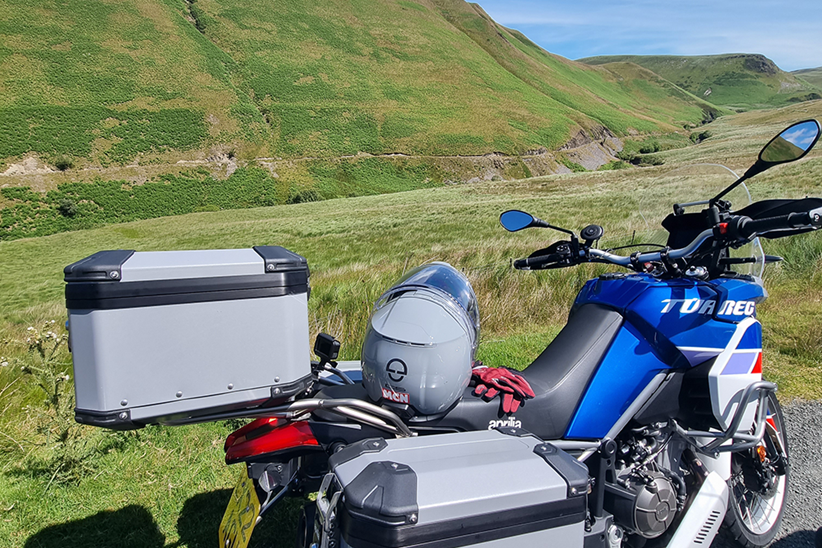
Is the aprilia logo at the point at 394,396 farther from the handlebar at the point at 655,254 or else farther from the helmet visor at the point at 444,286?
the handlebar at the point at 655,254

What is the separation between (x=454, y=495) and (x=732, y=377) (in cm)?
147

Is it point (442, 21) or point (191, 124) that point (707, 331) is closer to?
point (191, 124)

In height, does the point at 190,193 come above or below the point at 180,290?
below

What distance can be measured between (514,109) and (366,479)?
331 feet

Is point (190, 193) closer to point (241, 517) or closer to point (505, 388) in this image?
point (241, 517)

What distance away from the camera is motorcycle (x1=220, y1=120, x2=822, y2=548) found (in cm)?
196

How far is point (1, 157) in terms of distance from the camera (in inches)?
2067

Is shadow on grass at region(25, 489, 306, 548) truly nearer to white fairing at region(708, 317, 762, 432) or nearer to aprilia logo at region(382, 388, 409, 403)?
aprilia logo at region(382, 388, 409, 403)

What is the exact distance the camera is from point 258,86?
81.2m

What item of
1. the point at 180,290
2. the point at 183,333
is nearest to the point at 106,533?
the point at 183,333

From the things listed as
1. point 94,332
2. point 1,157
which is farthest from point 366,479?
point 1,157

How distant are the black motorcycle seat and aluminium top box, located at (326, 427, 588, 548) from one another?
276mm

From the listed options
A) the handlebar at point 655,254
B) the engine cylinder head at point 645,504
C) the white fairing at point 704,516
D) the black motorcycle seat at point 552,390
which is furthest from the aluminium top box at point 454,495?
the handlebar at point 655,254

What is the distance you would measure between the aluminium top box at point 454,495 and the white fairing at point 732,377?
0.91 m
